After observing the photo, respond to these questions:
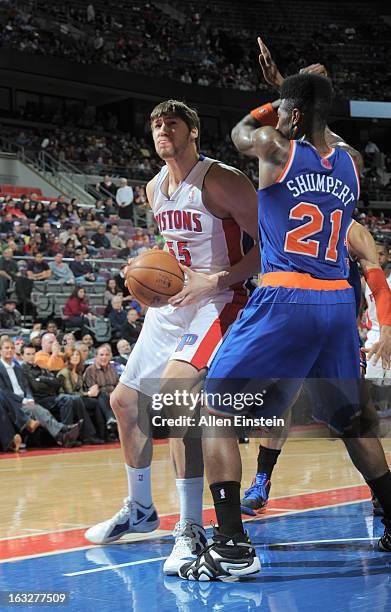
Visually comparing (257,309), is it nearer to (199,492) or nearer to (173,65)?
(199,492)

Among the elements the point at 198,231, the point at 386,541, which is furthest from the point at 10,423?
the point at 386,541

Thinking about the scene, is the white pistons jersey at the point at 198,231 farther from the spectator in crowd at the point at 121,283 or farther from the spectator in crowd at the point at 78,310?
the spectator in crowd at the point at 121,283

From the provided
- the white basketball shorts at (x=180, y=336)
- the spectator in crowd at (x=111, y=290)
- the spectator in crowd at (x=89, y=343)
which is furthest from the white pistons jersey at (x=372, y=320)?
the spectator in crowd at (x=111, y=290)

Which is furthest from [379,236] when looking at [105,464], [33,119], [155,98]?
[105,464]

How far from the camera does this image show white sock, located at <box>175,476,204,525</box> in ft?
13.3

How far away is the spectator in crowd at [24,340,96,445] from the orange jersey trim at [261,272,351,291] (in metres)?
7.14

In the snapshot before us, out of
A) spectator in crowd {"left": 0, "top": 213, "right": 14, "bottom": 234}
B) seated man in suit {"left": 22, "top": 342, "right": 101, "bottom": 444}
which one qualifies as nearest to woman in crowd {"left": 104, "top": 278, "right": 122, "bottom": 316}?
spectator in crowd {"left": 0, "top": 213, "right": 14, "bottom": 234}

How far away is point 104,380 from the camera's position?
1121cm

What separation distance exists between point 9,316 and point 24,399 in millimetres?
3153

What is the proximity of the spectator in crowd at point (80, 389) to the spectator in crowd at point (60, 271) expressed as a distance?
3699 mm

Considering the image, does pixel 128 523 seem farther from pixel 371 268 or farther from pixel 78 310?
pixel 78 310

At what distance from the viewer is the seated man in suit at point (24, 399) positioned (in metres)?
10.1

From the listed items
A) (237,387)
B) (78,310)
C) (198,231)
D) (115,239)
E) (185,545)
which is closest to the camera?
(237,387)

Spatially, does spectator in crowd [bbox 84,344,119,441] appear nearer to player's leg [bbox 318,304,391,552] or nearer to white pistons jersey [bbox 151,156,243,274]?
white pistons jersey [bbox 151,156,243,274]
